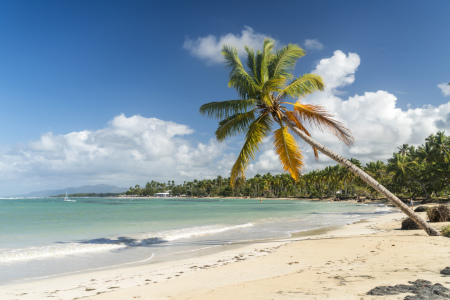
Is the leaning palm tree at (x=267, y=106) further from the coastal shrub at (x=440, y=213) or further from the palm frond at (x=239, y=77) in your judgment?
the coastal shrub at (x=440, y=213)

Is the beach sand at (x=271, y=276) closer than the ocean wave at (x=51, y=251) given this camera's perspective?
Yes

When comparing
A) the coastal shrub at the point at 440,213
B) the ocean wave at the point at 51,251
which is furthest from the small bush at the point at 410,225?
the ocean wave at the point at 51,251

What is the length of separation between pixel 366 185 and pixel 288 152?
96534 millimetres

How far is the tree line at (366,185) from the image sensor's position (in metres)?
45.2

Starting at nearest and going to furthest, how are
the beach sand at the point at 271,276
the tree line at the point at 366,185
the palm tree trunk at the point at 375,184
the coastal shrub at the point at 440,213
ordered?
the beach sand at the point at 271,276
the palm tree trunk at the point at 375,184
the coastal shrub at the point at 440,213
the tree line at the point at 366,185

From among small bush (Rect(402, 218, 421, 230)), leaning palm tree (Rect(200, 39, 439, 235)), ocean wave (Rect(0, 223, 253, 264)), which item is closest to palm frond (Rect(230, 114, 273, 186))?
leaning palm tree (Rect(200, 39, 439, 235))

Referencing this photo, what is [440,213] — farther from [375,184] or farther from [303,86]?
[303,86]

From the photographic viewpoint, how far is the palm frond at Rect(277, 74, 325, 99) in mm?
11578

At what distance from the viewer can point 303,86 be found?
11828 millimetres

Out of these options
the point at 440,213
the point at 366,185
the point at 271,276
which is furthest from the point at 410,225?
the point at 366,185

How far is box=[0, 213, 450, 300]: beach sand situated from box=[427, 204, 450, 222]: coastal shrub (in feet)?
18.7

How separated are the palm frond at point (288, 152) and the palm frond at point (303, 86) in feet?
4.66

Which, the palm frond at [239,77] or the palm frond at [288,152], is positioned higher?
the palm frond at [239,77]

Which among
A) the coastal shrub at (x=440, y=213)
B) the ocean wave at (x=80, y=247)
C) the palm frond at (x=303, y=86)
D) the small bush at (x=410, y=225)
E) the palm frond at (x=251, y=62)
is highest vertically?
the palm frond at (x=251, y=62)
